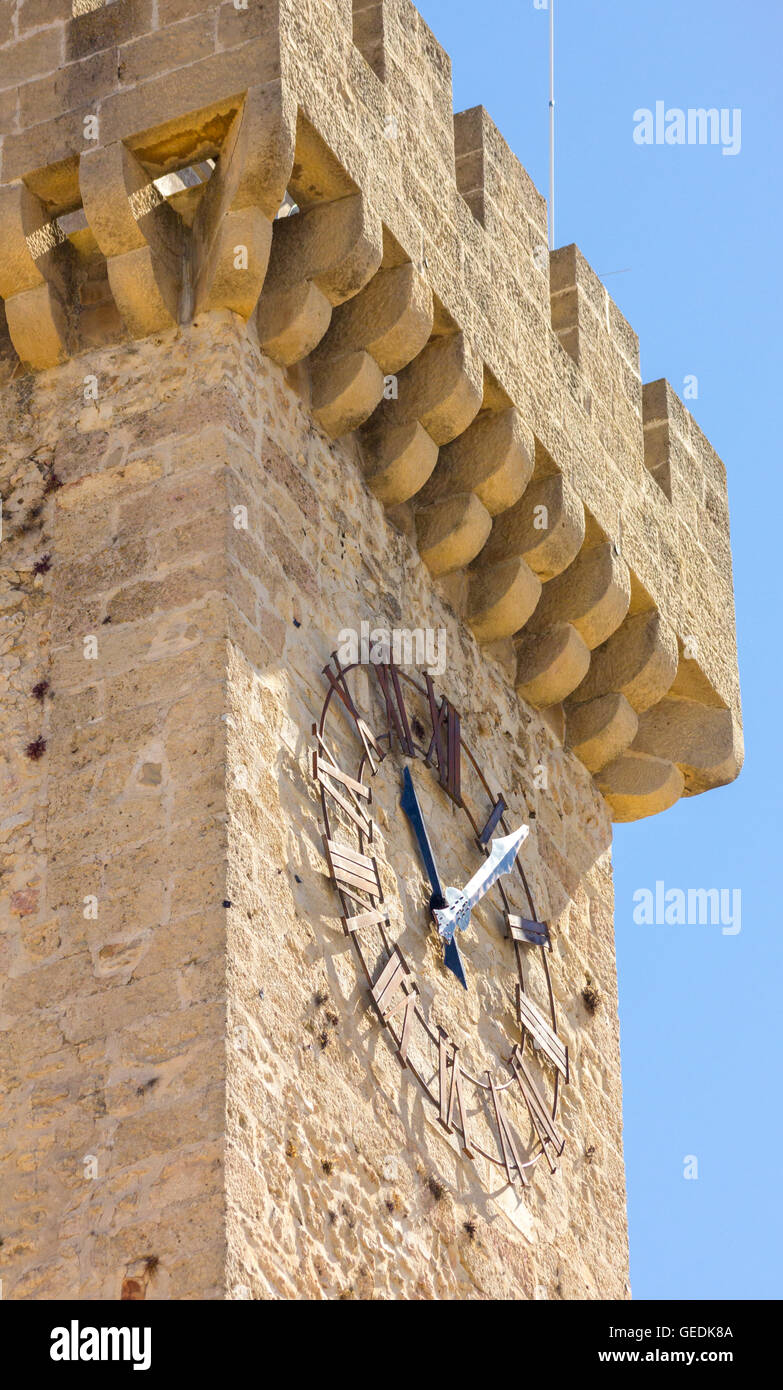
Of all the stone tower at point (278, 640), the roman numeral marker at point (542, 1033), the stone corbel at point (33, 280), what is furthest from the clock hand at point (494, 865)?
the stone corbel at point (33, 280)

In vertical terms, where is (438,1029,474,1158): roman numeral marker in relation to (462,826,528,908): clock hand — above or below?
below

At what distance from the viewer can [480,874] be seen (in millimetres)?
7738

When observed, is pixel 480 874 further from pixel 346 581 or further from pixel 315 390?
pixel 315 390

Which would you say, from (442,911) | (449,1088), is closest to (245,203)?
(442,911)

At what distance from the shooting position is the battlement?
23.2 ft

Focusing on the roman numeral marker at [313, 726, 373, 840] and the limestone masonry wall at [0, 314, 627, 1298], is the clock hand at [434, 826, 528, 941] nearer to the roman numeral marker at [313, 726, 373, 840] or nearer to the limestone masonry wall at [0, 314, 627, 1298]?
the limestone masonry wall at [0, 314, 627, 1298]

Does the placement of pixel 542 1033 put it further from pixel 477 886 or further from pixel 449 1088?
pixel 449 1088

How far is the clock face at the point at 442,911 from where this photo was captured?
6980mm

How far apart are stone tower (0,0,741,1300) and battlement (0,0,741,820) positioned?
0.6 inches

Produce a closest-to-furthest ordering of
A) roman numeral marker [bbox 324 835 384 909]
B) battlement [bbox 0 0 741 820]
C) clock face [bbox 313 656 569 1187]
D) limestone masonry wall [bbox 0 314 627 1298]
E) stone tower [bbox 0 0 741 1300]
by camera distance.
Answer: limestone masonry wall [bbox 0 314 627 1298] → stone tower [bbox 0 0 741 1300] → roman numeral marker [bbox 324 835 384 909] → clock face [bbox 313 656 569 1187] → battlement [bbox 0 0 741 820]

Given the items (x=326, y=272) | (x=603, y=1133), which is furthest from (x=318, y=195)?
(x=603, y=1133)

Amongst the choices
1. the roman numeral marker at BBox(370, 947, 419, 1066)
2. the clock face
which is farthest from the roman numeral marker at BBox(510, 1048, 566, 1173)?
the roman numeral marker at BBox(370, 947, 419, 1066)

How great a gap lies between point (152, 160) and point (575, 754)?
2768 mm

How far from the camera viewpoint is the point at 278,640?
6.89 meters
